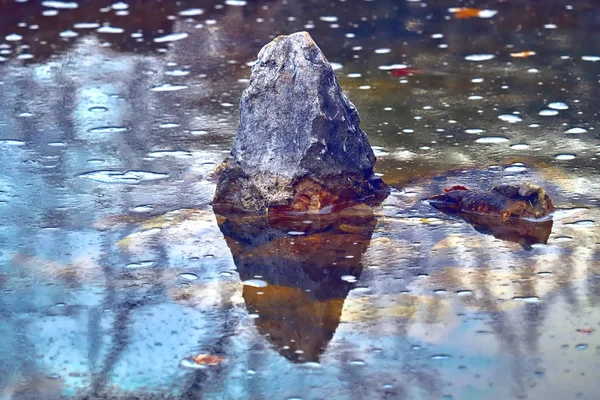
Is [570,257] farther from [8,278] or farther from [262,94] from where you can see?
[8,278]

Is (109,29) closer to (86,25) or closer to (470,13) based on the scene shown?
(86,25)

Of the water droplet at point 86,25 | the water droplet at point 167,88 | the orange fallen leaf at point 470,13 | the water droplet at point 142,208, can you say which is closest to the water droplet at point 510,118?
the water droplet at point 167,88

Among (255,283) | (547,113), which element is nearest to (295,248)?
(255,283)

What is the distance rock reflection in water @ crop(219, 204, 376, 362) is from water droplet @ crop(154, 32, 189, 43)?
418cm

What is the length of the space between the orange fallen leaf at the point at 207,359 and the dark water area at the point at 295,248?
0.08 feet

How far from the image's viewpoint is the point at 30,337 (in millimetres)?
3162

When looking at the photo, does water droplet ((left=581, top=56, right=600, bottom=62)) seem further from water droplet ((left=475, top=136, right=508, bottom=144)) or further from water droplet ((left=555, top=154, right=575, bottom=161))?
water droplet ((left=555, top=154, right=575, bottom=161))

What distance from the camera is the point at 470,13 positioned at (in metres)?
8.87

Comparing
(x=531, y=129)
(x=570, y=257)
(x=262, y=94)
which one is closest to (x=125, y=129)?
(x=262, y=94)

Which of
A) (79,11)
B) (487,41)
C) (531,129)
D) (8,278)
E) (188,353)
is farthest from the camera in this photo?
(79,11)

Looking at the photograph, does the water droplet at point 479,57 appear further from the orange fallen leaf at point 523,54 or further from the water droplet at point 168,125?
the water droplet at point 168,125

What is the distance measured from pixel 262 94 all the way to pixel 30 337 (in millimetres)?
1803

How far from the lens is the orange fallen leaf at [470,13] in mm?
8766

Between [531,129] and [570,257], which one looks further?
[531,129]
